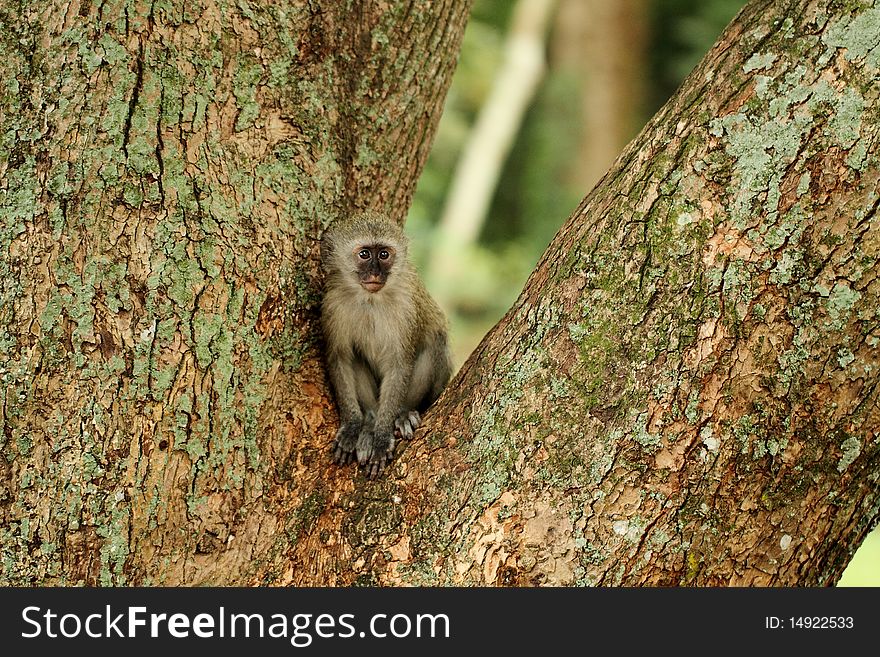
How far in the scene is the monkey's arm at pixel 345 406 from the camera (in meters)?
3.03

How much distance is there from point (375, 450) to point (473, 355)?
18.3 inches

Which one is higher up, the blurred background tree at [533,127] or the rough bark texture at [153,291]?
the blurred background tree at [533,127]

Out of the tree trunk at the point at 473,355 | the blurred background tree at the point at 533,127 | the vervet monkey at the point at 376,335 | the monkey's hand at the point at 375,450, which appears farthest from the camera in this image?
the blurred background tree at the point at 533,127

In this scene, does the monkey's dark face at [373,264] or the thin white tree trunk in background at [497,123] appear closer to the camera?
the monkey's dark face at [373,264]

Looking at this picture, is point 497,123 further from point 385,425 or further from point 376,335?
point 385,425

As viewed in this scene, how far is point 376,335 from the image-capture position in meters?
4.00

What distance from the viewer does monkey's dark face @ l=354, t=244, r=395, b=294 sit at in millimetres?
3689

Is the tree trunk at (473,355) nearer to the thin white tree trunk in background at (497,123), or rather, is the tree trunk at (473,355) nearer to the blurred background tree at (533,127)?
the blurred background tree at (533,127)

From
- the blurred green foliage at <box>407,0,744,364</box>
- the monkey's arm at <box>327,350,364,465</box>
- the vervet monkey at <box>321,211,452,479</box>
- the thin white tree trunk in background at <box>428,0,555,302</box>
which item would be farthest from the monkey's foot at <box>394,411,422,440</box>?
the thin white tree trunk in background at <box>428,0,555,302</box>

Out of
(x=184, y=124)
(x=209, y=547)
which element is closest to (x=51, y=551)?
(x=209, y=547)

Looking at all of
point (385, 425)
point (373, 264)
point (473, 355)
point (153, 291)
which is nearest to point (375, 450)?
point (385, 425)

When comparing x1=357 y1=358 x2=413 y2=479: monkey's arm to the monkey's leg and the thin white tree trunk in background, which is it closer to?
the monkey's leg

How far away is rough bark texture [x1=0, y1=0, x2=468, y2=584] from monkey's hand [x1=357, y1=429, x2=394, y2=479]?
12cm

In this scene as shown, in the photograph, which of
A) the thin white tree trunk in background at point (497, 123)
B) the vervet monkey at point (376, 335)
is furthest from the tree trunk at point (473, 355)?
the thin white tree trunk in background at point (497, 123)
